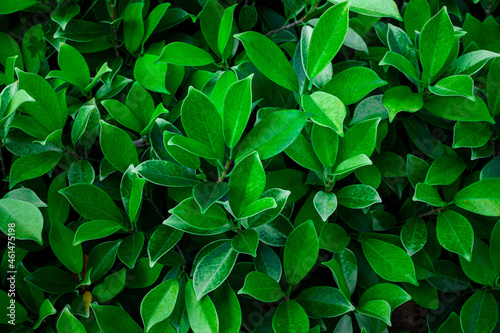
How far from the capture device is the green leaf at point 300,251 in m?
0.68

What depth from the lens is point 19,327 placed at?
754mm

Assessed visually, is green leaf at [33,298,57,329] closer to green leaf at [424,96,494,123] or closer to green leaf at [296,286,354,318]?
green leaf at [296,286,354,318]

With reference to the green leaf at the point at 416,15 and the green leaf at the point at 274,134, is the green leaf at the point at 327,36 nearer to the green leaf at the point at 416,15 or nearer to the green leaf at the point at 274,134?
the green leaf at the point at 274,134

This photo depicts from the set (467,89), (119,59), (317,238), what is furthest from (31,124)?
(467,89)

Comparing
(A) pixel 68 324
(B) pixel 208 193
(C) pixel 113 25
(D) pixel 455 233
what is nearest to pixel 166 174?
(B) pixel 208 193

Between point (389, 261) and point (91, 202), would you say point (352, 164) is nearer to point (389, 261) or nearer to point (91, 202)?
point (389, 261)

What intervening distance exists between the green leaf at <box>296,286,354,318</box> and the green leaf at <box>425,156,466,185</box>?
0.26 m

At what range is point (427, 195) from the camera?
73cm

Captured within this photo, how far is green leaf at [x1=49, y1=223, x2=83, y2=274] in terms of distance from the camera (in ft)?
2.43

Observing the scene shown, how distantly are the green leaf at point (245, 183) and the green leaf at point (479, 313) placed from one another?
1.47ft

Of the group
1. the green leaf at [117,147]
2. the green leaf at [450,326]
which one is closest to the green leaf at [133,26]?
the green leaf at [117,147]

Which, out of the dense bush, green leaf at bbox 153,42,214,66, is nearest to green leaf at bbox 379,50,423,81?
the dense bush

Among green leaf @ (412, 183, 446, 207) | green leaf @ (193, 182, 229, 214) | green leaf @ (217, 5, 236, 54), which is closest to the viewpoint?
green leaf @ (193, 182, 229, 214)

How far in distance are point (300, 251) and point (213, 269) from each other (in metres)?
0.15
